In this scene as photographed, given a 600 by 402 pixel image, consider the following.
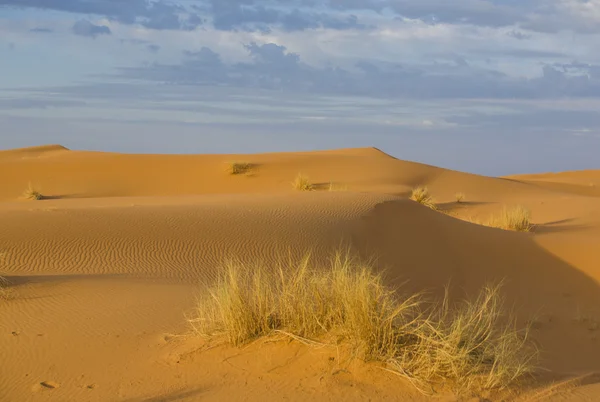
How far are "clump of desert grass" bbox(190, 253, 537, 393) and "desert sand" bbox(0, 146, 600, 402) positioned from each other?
13cm

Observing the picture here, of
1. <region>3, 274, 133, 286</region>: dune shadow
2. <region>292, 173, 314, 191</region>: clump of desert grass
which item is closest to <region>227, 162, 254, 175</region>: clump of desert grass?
<region>292, 173, 314, 191</region>: clump of desert grass

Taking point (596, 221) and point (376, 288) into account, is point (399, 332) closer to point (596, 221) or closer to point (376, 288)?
point (376, 288)

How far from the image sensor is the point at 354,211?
553 inches

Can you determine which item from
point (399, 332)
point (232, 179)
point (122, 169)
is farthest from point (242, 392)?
point (122, 169)

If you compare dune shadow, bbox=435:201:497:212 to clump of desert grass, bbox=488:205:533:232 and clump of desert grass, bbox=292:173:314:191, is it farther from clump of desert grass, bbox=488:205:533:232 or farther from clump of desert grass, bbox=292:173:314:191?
clump of desert grass, bbox=488:205:533:232

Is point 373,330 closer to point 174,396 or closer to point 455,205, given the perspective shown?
point 174,396

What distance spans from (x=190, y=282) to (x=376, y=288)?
14.8 feet

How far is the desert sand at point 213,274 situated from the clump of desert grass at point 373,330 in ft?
0.44

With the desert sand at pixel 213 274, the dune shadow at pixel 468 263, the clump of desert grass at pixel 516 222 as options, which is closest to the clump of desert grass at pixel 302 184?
the desert sand at pixel 213 274

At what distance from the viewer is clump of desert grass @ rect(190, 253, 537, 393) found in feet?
17.9

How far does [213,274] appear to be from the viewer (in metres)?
10.5

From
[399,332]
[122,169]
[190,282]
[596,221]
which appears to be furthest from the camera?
[122,169]

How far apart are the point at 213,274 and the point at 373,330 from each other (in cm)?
519

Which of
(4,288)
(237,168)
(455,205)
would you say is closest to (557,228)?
(455,205)
